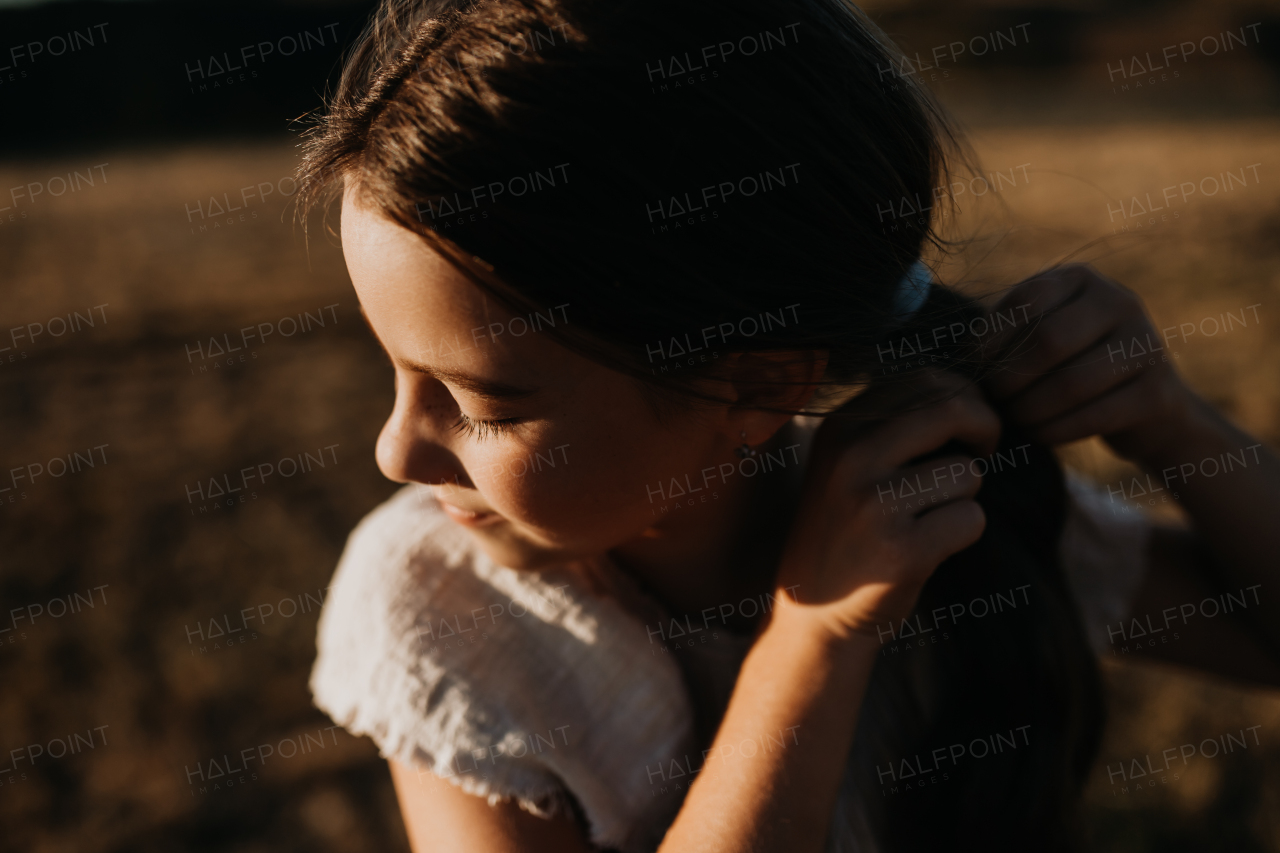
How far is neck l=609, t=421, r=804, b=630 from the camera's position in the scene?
4.39ft

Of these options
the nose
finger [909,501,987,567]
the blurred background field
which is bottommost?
the blurred background field

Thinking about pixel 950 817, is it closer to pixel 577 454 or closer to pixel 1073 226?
pixel 577 454

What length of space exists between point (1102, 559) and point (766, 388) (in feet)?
2.45

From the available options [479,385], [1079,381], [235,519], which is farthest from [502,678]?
[235,519]

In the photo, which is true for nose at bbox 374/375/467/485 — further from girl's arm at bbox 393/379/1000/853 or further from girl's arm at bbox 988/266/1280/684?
girl's arm at bbox 988/266/1280/684

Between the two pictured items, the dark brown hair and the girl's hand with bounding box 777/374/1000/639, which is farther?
the girl's hand with bounding box 777/374/1000/639

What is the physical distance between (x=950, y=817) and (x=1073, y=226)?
630 centimetres

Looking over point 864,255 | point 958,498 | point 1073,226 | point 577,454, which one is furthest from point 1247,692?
point 1073,226

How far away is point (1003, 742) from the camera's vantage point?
1.34m

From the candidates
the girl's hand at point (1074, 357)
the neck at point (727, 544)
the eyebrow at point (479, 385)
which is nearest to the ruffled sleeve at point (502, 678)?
the neck at point (727, 544)

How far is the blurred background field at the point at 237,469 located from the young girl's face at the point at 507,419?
1.77ft

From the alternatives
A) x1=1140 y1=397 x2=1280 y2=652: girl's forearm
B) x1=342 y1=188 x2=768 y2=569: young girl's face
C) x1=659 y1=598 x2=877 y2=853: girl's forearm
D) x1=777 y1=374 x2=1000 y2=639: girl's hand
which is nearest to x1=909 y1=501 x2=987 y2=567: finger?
x1=777 y1=374 x2=1000 y2=639: girl's hand

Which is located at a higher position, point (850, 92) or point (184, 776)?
point (850, 92)

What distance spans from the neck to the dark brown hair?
267mm
